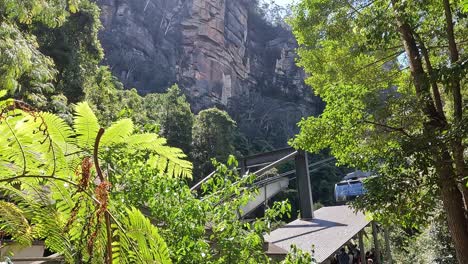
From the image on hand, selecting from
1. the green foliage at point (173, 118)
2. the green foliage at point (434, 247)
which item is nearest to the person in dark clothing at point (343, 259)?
the green foliage at point (434, 247)

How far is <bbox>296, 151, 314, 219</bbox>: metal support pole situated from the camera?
1064 centimetres

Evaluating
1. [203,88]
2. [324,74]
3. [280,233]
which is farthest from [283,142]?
[324,74]

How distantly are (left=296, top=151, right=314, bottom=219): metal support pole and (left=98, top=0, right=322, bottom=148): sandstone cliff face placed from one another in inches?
1038

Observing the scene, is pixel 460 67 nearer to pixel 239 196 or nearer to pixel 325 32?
pixel 239 196

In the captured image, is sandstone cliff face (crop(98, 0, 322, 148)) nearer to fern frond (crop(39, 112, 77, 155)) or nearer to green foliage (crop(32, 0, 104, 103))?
green foliage (crop(32, 0, 104, 103))

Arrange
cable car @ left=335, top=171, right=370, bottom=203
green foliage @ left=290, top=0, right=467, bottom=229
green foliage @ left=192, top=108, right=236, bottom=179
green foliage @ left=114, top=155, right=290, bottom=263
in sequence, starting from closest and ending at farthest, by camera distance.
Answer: green foliage @ left=114, top=155, right=290, bottom=263 → green foliage @ left=290, top=0, right=467, bottom=229 → cable car @ left=335, top=171, right=370, bottom=203 → green foliage @ left=192, top=108, right=236, bottom=179

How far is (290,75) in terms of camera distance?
4659cm

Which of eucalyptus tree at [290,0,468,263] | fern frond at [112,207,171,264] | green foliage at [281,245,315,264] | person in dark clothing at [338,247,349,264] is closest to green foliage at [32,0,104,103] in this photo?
person in dark clothing at [338,247,349,264]

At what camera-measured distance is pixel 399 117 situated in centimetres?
422

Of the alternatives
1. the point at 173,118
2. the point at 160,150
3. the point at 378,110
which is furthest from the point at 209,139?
the point at 160,150

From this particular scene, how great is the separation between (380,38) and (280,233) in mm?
6163

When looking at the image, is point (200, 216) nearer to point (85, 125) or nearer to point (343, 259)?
point (85, 125)

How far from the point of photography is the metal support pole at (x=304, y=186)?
10641mm

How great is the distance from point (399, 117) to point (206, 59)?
125ft
